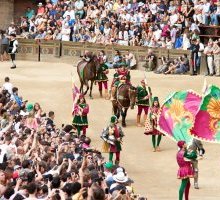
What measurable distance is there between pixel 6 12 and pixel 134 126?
1903 centimetres

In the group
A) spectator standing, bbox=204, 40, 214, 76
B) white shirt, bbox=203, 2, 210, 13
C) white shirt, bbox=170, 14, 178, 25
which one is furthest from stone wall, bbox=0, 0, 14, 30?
spectator standing, bbox=204, 40, 214, 76

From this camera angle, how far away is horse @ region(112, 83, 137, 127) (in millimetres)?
26734

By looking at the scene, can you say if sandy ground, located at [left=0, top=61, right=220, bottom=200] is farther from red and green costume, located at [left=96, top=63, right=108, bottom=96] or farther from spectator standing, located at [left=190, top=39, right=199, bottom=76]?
spectator standing, located at [left=190, top=39, right=199, bottom=76]

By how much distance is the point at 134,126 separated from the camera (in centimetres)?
2723

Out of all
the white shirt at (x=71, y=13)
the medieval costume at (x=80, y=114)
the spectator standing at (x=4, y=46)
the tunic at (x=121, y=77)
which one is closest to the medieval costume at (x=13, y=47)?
the spectator standing at (x=4, y=46)

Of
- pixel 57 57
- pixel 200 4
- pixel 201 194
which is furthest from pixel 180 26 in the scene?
pixel 201 194

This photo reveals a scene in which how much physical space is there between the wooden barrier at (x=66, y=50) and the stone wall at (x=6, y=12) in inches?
163

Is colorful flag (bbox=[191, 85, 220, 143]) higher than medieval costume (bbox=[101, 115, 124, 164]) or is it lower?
higher

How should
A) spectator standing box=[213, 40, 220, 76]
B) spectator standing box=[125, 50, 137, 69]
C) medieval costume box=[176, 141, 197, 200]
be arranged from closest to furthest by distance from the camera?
medieval costume box=[176, 141, 197, 200] < spectator standing box=[213, 40, 220, 76] < spectator standing box=[125, 50, 137, 69]

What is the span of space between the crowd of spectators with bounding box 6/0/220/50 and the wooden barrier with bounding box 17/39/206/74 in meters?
0.34

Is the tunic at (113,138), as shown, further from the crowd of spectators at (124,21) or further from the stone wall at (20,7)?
the stone wall at (20,7)

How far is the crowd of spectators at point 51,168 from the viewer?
13922 millimetres

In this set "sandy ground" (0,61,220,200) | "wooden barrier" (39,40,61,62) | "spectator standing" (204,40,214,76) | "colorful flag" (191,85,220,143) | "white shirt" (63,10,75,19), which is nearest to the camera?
"sandy ground" (0,61,220,200)

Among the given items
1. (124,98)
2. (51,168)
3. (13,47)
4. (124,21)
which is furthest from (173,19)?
(51,168)
